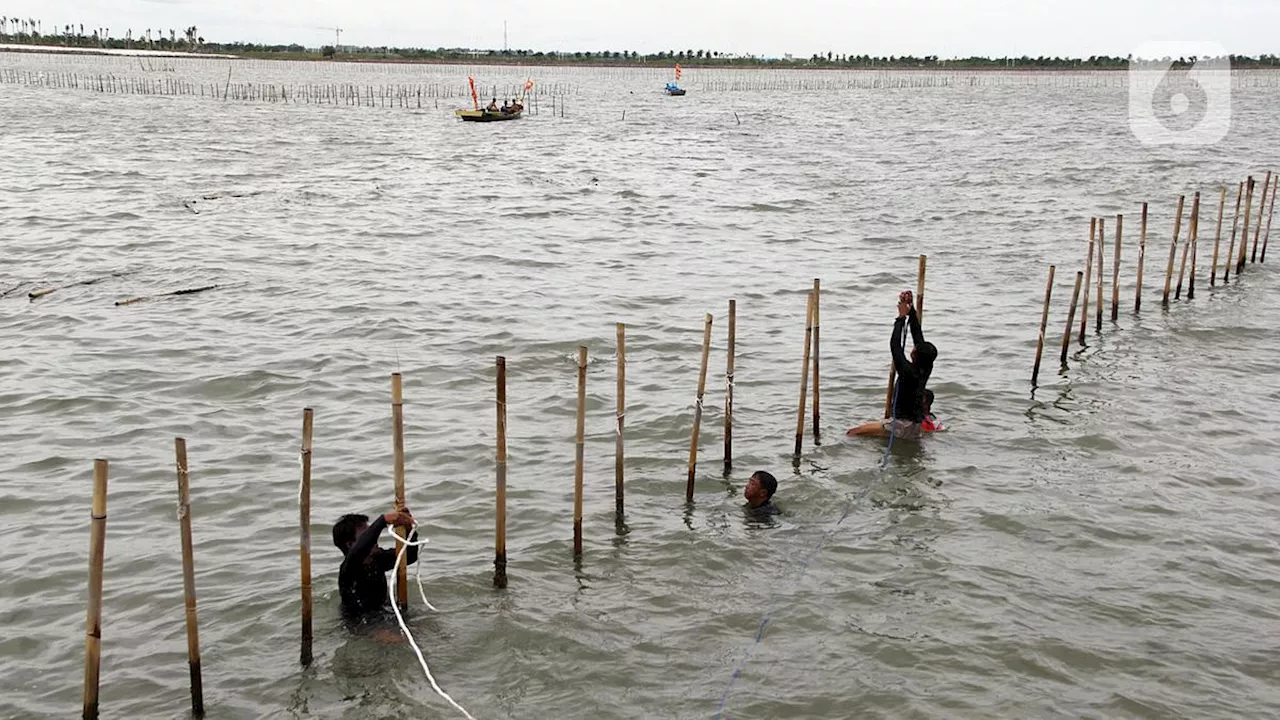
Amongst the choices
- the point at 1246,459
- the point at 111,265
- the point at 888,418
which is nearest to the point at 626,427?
the point at 888,418

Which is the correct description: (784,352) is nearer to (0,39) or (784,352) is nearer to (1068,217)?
(1068,217)

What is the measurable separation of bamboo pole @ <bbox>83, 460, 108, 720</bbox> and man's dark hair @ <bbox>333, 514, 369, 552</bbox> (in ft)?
6.31

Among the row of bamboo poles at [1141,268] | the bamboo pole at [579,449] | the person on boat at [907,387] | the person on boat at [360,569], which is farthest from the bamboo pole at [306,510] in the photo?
the row of bamboo poles at [1141,268]

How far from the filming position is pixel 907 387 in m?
11.9

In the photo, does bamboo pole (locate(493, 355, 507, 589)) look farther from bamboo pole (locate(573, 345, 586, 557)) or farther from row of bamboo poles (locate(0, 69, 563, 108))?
row of bamboo poles (locate(0, 69, 563, 108))

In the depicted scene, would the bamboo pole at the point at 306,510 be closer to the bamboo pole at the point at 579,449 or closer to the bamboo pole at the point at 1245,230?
the bamboo pole at the point at 579,449

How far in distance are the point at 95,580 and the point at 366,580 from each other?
2210 millimetres

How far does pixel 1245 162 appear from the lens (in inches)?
1423

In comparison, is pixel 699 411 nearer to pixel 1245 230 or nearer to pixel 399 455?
pixel 399 455

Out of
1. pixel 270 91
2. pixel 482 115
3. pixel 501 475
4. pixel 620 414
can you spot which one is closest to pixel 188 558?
pixel 501 475

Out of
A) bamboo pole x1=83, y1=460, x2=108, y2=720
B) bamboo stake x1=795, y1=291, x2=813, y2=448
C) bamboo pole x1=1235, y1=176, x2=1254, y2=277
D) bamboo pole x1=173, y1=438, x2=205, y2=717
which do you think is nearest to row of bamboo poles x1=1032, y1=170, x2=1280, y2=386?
bamboo pole x1=1235, y1=176, x2=1254, y2=277

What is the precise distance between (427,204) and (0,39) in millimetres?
144796

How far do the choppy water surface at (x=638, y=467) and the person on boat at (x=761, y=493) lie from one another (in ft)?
A: 0.89

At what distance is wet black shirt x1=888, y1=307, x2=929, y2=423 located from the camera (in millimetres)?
11391
